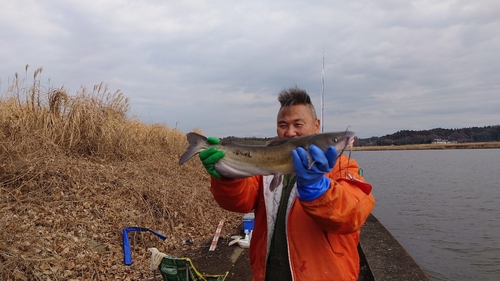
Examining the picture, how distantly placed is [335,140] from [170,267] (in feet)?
9.57

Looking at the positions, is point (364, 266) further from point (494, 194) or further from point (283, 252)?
point (494, 194)

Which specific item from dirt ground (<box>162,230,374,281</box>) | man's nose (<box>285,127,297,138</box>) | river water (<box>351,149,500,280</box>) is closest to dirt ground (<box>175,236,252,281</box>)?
dirt ground (<box>162,230,374,281</box>)

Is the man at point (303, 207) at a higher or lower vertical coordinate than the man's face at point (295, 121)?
lower

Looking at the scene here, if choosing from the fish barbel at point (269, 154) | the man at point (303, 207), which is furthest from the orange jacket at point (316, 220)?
the fish barbel at point (269, 154)

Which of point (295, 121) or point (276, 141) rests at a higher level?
point (295, 121)

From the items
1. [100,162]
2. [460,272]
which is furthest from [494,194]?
[100,162]

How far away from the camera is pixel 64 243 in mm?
5020

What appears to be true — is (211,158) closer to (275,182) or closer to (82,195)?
(275,182)

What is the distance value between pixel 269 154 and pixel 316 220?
608 mm

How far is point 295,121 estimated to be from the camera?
2.83 meters

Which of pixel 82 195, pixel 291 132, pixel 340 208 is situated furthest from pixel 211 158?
pixel 82 195

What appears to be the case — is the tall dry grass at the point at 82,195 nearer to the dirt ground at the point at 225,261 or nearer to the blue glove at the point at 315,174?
the dirt ground at the point at 225,261

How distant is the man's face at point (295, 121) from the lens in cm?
282

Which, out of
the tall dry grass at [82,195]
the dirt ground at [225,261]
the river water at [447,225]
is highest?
the tall dry grass at [82,195]
